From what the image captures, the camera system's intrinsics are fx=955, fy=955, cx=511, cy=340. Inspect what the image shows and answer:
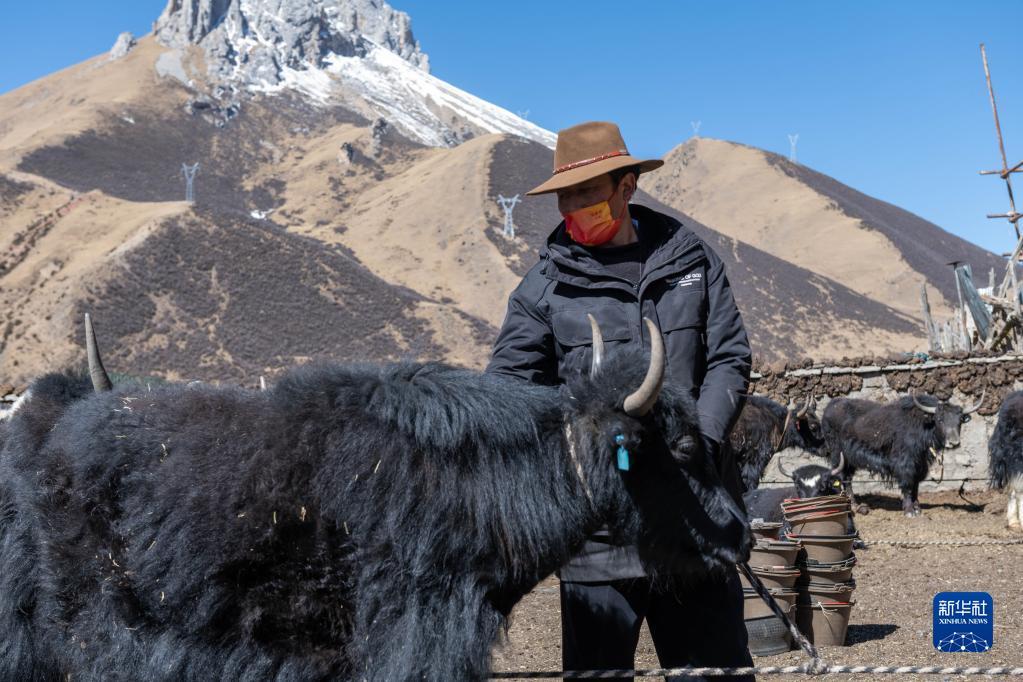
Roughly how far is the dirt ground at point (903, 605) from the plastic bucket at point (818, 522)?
0.68m

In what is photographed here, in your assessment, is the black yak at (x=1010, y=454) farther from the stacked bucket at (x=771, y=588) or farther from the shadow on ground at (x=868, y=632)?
the stacked bucket at (x=771, y=588)

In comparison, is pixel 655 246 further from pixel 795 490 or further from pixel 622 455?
pixel 795 490

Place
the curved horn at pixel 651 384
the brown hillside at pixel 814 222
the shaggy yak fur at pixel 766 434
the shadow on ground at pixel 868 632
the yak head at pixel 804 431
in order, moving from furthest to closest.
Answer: the brown hillside at pixel 814 222 → the yak head at pixel 804 431 → the shaggy yak fur at pixel 766 434 → the shadow on ground at pixel 868 632 → the curved horn at pixel 651 384

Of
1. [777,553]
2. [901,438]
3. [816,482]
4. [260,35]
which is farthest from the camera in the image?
[260,35]

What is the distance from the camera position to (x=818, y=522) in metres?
5.71

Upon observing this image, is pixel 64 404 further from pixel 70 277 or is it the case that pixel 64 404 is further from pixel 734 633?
pixel 70 277

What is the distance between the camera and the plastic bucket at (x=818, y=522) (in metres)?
5.70

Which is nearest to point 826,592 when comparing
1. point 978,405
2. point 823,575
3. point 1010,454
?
point 823,575

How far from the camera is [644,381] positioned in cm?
238

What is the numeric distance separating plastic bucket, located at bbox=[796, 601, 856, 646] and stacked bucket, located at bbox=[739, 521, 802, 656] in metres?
0.14

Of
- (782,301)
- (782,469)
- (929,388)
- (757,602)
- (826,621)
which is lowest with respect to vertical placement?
(826,621)

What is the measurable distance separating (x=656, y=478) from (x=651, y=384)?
38 cm

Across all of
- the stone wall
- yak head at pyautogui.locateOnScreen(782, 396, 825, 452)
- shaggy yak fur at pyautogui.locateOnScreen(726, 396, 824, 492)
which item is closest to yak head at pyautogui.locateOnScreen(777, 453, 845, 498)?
shaggy yak fur at pyautogui.locateOnScreen(726, 396, 824, 492)

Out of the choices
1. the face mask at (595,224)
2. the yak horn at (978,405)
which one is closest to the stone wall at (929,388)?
the yak horn at (978,405)
